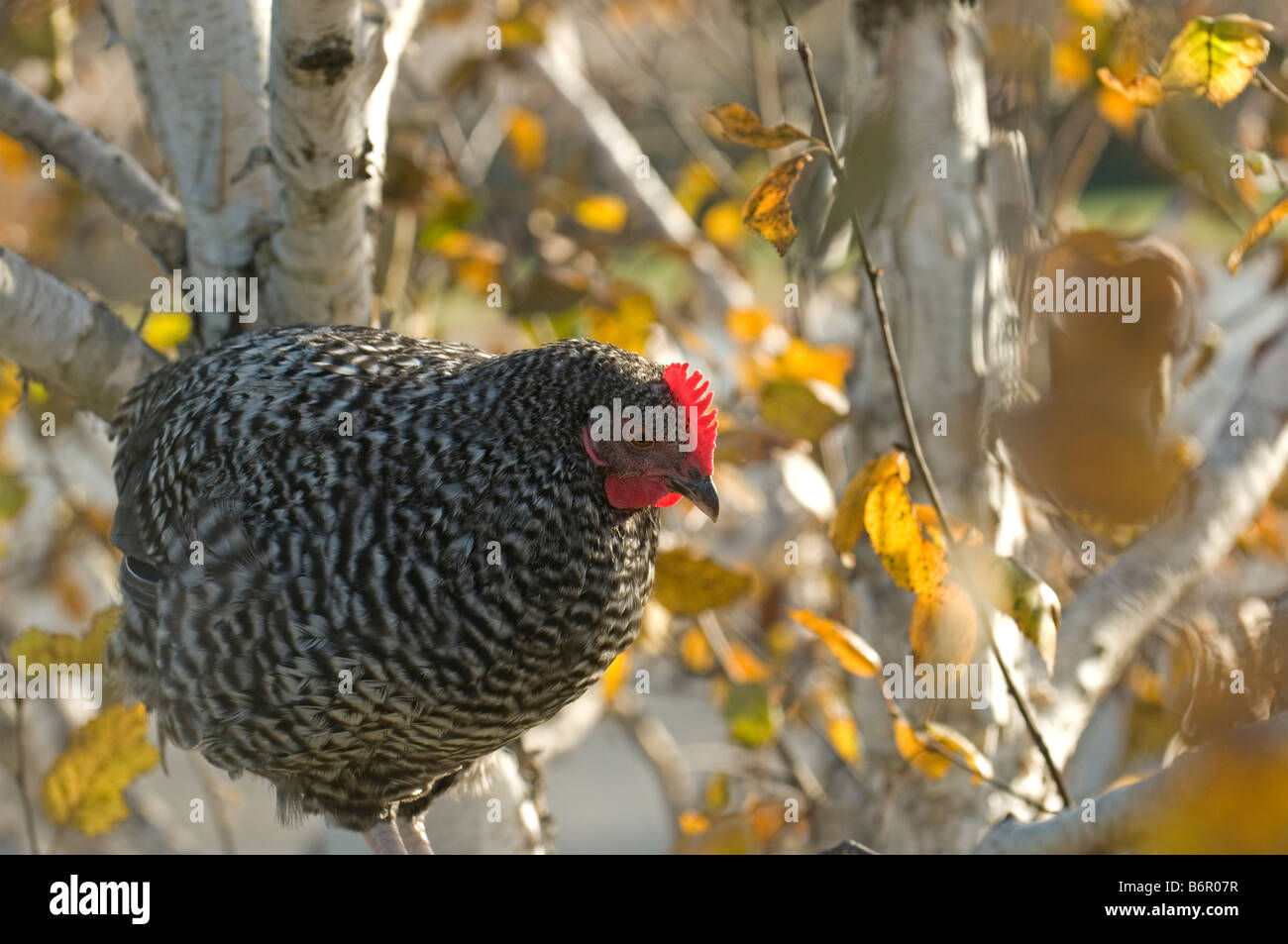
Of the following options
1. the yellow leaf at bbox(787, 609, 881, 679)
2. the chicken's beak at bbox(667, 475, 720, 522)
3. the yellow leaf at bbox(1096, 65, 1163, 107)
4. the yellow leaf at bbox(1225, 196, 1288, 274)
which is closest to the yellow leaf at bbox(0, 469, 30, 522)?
the chicken's beak at bbox(667, 475, 720, 522)

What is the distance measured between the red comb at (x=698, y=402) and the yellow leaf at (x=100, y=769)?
1033 mm

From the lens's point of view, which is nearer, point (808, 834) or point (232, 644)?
point (232, 644)

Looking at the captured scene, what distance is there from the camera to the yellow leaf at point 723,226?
349 cm

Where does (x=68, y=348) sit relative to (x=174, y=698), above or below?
above

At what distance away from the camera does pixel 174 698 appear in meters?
1.73

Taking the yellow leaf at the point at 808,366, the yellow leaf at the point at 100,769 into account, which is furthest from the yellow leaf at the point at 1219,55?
the yellow leaf at the point at 100,769

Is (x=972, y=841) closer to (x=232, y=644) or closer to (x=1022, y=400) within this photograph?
(x=1022, y=400)

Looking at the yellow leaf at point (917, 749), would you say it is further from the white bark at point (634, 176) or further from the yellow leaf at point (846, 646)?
the white bark at point (634, 176)

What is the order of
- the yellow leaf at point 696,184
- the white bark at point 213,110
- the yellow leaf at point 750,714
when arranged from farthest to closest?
the yellow leaf at point 696,184 → the yellow leaf at point 750,714 → the white bark at point 213,110

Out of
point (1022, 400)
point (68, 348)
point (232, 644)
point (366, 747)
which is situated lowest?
point (366, 747)

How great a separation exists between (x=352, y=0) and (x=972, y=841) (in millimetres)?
1715

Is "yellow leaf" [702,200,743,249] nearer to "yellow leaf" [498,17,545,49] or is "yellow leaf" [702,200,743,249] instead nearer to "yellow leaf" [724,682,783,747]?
"yellow leaf" [498,17,545,49]

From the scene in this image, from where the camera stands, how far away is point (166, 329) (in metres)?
2.47

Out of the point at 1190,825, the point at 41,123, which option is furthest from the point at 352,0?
the point at 1190,825
